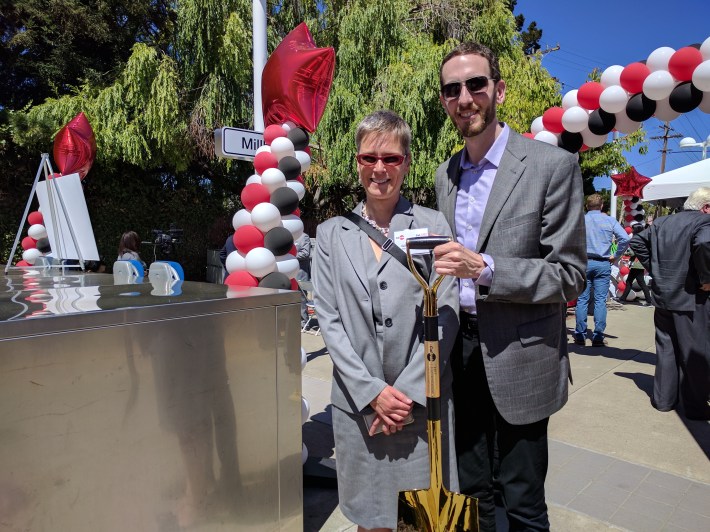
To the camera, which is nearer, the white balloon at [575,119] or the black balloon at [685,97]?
the black balloon at [685,97]

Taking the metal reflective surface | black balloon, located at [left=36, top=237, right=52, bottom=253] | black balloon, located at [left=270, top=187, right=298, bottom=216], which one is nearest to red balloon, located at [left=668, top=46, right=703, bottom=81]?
black balloon, located at [left=270, top=187, right=298, bottom=216]

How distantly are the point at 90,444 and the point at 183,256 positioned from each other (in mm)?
13552

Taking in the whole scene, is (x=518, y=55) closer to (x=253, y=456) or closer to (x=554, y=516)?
(x=554, y=516)

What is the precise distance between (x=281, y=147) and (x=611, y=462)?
335 cm

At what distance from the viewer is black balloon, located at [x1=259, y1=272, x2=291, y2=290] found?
3.67m

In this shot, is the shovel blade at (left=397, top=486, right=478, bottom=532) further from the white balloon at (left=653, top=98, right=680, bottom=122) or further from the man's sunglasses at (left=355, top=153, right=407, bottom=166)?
the white balloon at (left=653, top=98, right=680, bottom=122)

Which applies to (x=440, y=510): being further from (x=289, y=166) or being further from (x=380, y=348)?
(x=289, y=166)

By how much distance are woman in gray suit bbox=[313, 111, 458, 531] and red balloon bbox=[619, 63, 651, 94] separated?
15.7 feet

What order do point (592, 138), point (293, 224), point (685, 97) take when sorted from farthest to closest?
point (592, 138) < point (685, 97) < point (293, 224)

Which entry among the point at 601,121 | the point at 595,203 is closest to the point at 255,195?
the point at 601,121

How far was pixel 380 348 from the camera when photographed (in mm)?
1882

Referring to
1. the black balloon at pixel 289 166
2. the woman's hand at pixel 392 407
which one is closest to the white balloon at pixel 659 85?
the black balloon at pixel 289 166

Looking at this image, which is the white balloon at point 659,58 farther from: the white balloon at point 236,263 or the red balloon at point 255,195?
the white balloon at point 236,263

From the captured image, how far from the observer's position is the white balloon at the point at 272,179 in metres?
4.12
